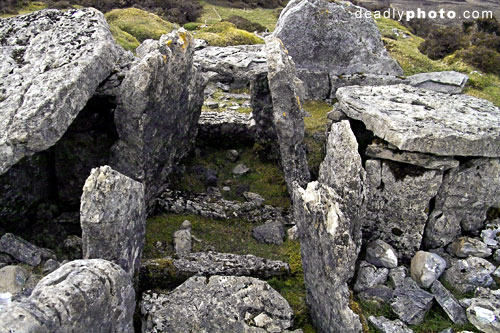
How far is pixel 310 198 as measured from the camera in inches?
254

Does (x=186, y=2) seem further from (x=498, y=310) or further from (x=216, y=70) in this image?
(x=498, y=310)

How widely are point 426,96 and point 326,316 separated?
5.72m

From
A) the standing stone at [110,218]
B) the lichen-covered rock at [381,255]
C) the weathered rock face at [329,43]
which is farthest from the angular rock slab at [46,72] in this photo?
the weathered rock face at [329,43]

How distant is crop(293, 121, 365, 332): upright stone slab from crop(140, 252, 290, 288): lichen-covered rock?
2.60 ft

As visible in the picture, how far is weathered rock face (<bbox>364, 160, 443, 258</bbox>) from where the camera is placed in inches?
312

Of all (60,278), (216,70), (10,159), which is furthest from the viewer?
(216,70)

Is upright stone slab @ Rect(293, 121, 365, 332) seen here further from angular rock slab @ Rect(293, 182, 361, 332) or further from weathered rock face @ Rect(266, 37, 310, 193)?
weathered rock face @ Rect(266, 37, 310, 193)

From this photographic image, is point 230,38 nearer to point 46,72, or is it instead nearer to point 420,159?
point 46,72

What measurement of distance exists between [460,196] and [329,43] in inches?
287

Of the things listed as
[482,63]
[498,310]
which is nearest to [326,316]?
[498,310]

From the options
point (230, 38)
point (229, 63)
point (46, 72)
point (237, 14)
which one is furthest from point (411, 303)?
point (237, 14)

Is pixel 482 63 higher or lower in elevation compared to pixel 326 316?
higher

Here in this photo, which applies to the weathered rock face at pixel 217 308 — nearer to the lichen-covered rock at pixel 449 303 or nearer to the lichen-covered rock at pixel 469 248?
the lichen-covered rock at pixel 449 303

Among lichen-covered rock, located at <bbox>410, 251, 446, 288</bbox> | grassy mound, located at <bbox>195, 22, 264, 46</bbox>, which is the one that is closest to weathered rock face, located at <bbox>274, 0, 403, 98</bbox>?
grassy mound, located at <bbox>195, 22, 264, 46</bbox>
